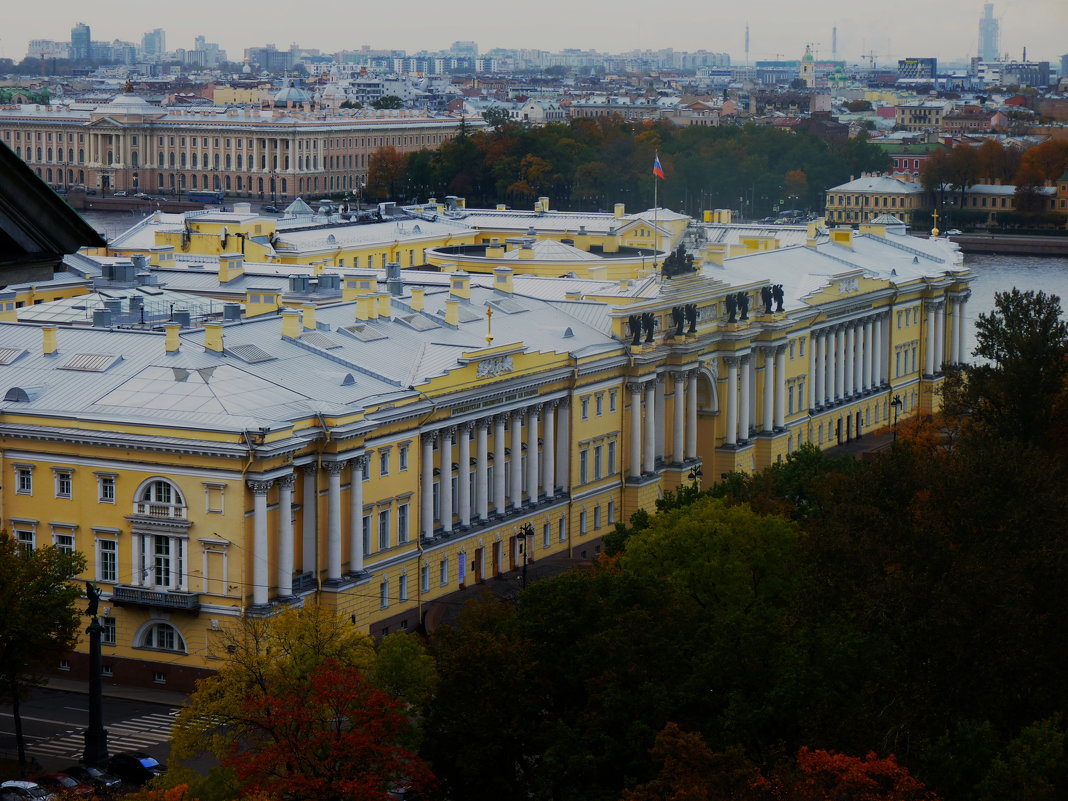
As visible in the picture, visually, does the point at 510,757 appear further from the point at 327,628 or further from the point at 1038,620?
the point at 1038,620

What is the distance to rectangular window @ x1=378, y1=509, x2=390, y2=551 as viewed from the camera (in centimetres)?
4353

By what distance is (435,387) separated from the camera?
4544cm

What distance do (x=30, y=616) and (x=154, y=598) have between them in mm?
5796

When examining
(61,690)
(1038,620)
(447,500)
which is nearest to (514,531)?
(447,500)

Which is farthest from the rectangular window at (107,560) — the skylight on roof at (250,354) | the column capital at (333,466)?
the skylight on roof at (250,354)

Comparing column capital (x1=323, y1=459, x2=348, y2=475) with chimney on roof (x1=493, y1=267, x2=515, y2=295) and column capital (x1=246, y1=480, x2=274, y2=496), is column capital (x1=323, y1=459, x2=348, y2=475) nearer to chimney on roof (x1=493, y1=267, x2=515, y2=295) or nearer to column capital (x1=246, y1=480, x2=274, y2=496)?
column capital (x1=246, y1=480, x2=274, y2=496)

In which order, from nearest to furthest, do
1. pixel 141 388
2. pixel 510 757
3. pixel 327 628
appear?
1. pixel 510 757
2. pixel 327 628
3. pixel 141 388

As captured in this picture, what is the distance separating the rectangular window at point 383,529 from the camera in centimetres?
4353

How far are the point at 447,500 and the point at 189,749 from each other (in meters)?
16.7

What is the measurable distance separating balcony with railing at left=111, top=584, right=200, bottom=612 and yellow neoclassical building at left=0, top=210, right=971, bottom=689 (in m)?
0.05

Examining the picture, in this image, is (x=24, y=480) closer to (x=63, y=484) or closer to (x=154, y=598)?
(x=63, y=484)

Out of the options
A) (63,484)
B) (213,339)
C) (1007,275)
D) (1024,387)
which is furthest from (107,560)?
(1007,275)

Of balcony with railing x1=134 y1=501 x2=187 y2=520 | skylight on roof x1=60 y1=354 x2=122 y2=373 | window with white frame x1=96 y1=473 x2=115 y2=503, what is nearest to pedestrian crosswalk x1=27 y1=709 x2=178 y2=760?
balcony with railing x1=134 y1=501 x2=187 y2=520

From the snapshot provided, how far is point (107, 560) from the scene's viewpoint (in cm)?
4012
